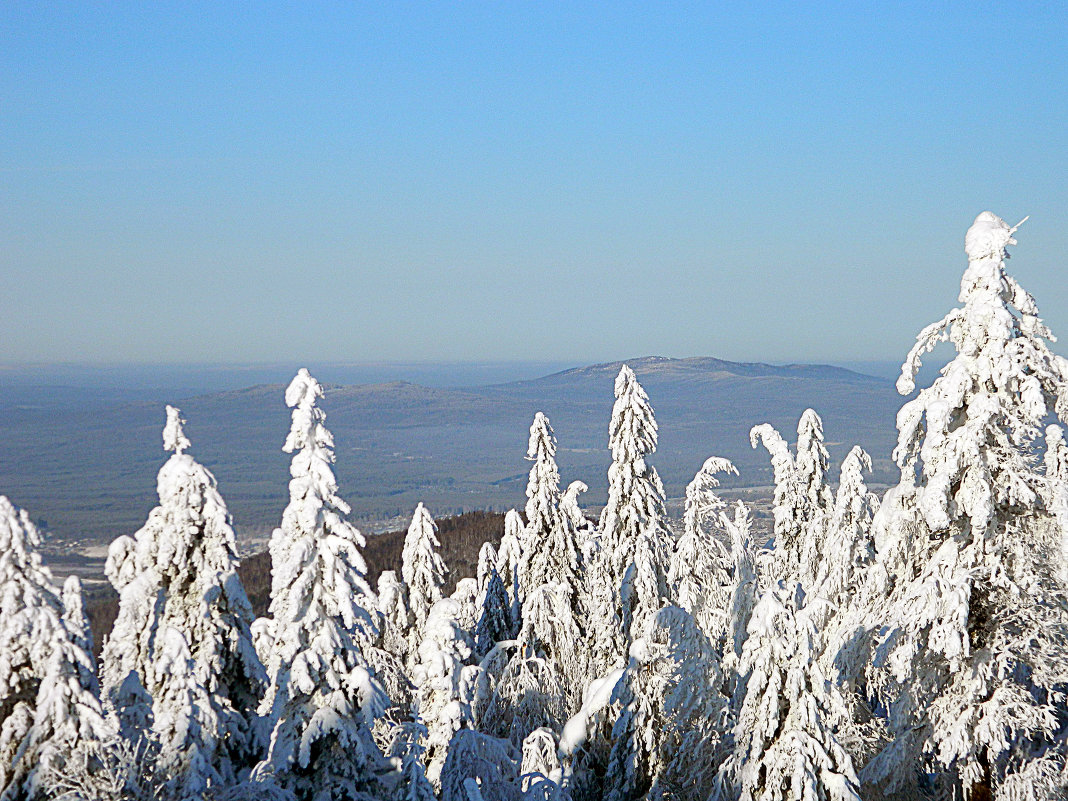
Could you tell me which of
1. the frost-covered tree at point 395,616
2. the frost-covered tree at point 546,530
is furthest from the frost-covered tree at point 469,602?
the frost-covered tree at point 546,530

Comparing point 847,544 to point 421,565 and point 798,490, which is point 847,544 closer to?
point 798,490

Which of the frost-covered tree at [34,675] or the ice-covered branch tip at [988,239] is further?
the ice-covered branch tip at [988,239]

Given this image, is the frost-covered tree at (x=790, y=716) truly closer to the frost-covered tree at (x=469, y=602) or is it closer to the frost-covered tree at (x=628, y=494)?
the frost-covered tree at (x=628, y=494)

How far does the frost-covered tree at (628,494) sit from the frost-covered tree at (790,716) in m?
9.58

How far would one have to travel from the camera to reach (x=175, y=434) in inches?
576

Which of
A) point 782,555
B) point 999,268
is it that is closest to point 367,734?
point 999,268

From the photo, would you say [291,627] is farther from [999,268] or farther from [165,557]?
[999,268]

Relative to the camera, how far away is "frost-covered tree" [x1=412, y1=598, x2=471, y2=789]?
1894 cm

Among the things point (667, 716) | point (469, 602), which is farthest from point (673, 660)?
point (469, 602)

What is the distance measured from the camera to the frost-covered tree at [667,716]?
712 inches

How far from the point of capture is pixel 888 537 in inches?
556

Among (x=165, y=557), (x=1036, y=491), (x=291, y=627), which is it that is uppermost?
(x=1036, y=491)

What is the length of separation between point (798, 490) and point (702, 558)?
223 inches

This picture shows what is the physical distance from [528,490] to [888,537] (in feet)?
44.4
